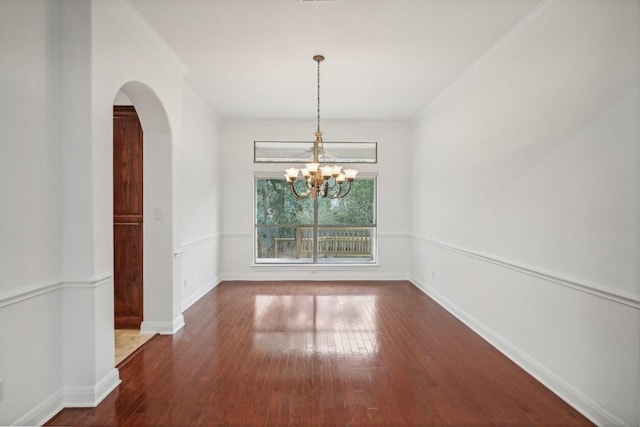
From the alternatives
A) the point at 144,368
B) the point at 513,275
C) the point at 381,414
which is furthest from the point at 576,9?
the point at 144,368

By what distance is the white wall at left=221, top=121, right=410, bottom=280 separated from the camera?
20.9 ft

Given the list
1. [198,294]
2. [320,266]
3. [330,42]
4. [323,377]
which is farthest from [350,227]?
[323,377]

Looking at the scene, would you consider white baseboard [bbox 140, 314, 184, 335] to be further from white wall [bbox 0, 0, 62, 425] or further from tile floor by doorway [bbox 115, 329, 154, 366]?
white wall [bbox 0, 0, 62, 425]

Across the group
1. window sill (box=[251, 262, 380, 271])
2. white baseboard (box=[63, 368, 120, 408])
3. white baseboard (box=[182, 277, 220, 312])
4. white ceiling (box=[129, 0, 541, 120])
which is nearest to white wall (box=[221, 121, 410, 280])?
window sill (box=[251, 262, 380, 271])

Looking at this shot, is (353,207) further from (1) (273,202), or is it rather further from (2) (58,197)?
(2) (58,197)

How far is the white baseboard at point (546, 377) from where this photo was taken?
2203 millimetres

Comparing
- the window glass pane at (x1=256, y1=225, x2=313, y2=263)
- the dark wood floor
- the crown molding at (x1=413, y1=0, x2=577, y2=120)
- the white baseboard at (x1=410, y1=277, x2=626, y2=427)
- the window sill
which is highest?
the crown molding at (x1=413, y1=0, x2=577, y2=120)

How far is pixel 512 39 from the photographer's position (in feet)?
10.2

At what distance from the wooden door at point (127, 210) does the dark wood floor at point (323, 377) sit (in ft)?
2.25

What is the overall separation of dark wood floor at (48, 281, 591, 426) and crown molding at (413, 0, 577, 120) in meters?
2.83

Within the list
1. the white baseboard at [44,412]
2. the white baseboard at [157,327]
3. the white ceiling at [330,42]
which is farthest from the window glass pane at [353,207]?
the white baseboard at [44,412]

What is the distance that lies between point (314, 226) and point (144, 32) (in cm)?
423

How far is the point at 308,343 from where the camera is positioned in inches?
138

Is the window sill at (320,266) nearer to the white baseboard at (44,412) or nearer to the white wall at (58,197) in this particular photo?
the white wall at (58,197)
